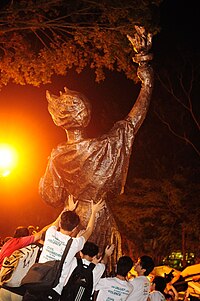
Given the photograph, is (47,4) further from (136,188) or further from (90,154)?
(136,188)

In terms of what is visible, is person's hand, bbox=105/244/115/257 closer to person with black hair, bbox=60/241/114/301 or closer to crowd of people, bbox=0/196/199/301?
crowd of people, bbox=0/196/199/301

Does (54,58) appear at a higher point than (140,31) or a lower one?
higher

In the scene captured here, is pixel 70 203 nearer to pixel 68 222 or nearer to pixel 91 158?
pixel 91 158

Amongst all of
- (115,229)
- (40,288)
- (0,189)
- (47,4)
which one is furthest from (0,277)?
(0,189)

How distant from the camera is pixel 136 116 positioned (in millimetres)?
6863

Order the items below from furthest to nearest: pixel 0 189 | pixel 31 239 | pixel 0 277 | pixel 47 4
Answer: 1. pixel 0 189
2. pixel 47 4
3. pixel 31 239
4. pixel 0 277

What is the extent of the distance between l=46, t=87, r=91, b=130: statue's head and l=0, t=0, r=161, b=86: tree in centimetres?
436

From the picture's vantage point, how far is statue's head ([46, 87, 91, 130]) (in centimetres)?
682

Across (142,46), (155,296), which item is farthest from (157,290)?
(142,46)

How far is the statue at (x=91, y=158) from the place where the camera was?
6.76 meters

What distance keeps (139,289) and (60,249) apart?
3.81 ft

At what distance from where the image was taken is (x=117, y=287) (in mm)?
5672

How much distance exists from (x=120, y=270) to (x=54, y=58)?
726cm

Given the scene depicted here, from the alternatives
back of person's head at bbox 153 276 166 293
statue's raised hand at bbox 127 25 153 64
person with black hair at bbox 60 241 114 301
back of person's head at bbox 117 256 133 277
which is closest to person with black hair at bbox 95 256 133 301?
back of person's head at bbox 117 256 133 277
